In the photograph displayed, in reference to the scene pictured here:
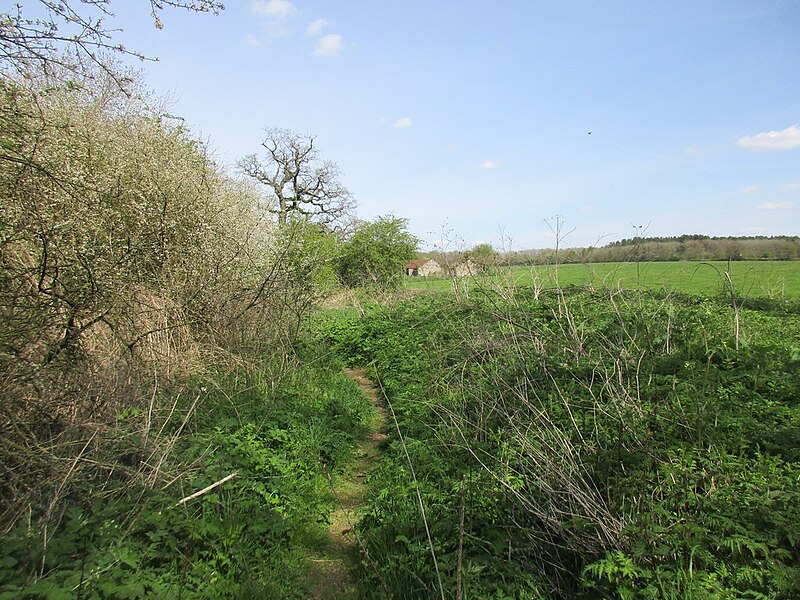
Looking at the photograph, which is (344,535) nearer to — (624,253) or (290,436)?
(290,436)

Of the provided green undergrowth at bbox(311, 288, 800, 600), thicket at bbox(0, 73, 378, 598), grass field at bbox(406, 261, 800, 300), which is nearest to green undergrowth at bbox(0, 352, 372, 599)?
thicket at bbox(0, 73, 378, 598)

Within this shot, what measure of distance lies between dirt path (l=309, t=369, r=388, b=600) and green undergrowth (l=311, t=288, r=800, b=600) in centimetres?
20

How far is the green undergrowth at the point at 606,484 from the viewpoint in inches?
104

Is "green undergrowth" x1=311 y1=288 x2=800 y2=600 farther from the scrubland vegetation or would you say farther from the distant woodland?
the distant woodland

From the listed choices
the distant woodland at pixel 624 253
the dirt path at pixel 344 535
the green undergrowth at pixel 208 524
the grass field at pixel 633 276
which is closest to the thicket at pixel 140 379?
the green undergrowth at pixel 208 524

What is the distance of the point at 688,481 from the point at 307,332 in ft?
27.2

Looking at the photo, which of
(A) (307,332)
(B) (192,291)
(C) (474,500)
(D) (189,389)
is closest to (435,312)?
(A) (307,332)

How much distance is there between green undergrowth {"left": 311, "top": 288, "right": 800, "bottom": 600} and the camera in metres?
2.63

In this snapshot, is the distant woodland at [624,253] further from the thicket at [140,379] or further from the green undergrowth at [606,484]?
the thicket at [140,379]

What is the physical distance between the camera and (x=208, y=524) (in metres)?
3.38

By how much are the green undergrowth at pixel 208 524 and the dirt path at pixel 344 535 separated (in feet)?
0.35

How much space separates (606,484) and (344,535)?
7.73 ft

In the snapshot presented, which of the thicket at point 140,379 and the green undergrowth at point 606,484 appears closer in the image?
the green undergrowth at point 606,484

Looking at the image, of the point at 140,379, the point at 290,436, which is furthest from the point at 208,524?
the point at 140,379
